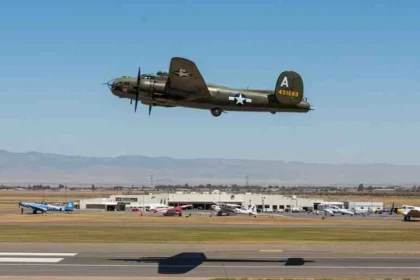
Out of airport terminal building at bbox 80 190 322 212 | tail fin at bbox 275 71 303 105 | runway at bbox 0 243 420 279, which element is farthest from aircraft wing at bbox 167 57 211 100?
airport terminal building at bbox 80 190 322 212

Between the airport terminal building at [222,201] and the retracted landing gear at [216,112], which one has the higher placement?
the retracted landing gear at [216,112]

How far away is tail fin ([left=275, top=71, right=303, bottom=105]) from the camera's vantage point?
1476 inches

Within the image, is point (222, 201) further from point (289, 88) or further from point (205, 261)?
point (289, 88)

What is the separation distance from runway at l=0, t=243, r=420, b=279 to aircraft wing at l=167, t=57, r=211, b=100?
11.4m

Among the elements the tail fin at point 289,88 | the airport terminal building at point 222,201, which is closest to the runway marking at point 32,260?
the tail fin at point 289,88

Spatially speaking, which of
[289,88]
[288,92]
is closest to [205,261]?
[288,92]

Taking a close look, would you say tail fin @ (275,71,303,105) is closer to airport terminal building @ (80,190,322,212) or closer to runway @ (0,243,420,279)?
runway @ (0,243,420,279)

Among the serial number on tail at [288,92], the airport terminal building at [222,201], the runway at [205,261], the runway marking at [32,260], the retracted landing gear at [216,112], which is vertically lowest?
the runway marking at [32,260]

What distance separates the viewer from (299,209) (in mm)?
181125

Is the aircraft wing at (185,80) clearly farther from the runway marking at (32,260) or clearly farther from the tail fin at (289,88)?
the runway marking at (32,260)

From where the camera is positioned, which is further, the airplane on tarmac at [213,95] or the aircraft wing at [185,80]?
the airplane on tarmac at [213,95]

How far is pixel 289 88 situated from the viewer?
37.5 m

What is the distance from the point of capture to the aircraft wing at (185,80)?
3387 cm

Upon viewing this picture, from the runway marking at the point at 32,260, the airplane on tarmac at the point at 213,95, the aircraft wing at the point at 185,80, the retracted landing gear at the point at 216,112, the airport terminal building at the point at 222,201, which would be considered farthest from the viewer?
the airport terminal building at the point at 222,201
